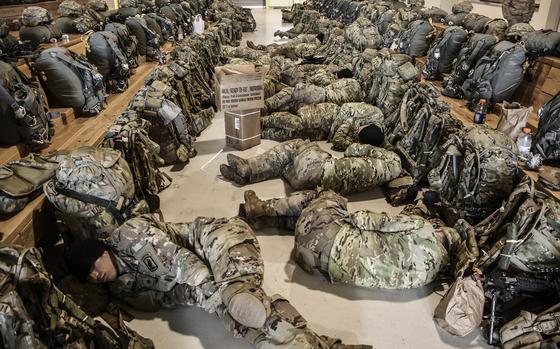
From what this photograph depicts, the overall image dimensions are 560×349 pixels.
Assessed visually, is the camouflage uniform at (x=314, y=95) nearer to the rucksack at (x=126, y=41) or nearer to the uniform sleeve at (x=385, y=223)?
the rucksack at (x=126, y=41)

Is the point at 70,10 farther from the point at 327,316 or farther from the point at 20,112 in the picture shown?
the point at 327,316

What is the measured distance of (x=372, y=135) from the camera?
3885 millimetres

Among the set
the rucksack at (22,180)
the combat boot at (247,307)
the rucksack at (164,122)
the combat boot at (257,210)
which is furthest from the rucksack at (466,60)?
the rucksack at (22,180)

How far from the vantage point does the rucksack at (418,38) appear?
6086 millimetres

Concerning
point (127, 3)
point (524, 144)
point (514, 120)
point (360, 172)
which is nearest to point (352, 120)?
point (360, 172)

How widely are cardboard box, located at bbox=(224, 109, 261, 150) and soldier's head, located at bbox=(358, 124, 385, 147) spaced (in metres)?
1.26

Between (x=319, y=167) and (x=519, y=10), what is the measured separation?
4.40 meters

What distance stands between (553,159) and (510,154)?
2.08ft

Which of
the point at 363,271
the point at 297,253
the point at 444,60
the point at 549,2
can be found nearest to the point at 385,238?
the point at 363,271

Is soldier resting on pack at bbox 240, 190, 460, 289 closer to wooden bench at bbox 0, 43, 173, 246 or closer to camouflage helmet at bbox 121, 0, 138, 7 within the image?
wooden bench at bbox 0, 43, 173, 246

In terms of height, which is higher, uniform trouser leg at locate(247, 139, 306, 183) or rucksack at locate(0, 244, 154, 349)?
rucksack at locate(0, 244, 154, 349)

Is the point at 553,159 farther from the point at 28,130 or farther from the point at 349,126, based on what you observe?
the point at 28,130

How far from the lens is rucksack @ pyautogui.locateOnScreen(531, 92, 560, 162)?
120 inches

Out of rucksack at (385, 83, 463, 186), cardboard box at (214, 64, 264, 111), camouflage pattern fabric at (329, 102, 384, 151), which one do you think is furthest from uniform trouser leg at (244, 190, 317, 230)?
camouflage pattern fabric at (329, 102, 384, 151)
